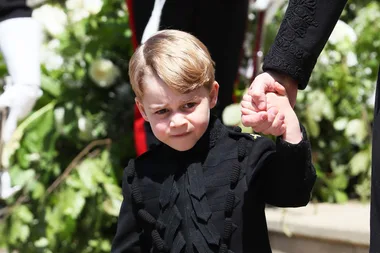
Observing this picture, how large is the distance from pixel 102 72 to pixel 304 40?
2.09 metres

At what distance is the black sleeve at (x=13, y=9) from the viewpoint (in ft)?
9.05

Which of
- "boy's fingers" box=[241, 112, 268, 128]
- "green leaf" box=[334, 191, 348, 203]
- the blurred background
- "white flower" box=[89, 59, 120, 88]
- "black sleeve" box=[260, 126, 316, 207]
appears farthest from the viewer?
"green leaf" box=[334, 191, 348, 203]

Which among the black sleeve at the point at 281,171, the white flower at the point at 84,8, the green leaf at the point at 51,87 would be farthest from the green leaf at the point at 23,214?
the black sleeve at the point at 281,171

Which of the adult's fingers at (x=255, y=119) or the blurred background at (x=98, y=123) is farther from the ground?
the adult's fingers at (x=255, y=119)

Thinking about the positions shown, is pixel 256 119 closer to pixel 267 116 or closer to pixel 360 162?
pixel 267 116

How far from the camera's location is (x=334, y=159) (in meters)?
4.07

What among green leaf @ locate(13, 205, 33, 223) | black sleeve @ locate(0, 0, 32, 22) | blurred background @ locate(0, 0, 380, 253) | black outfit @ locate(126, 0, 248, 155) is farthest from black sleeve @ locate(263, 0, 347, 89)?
green leaf @ locate(13, 205, 33, 223)

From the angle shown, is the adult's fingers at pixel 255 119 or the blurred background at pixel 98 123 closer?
the adult's fingers at pixel 255 119

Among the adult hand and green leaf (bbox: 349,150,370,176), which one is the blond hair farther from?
green leaf (bbox: 349,150,370,176)

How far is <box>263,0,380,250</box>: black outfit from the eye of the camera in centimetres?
177

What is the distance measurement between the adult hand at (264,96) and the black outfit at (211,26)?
3.27ft

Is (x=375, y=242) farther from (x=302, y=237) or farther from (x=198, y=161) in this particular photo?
(x=302, y=237)

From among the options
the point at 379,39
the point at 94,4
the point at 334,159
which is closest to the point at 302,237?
the point at 334,159

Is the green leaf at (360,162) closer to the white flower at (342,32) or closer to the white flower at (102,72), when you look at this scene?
the white flower at (342,32)
